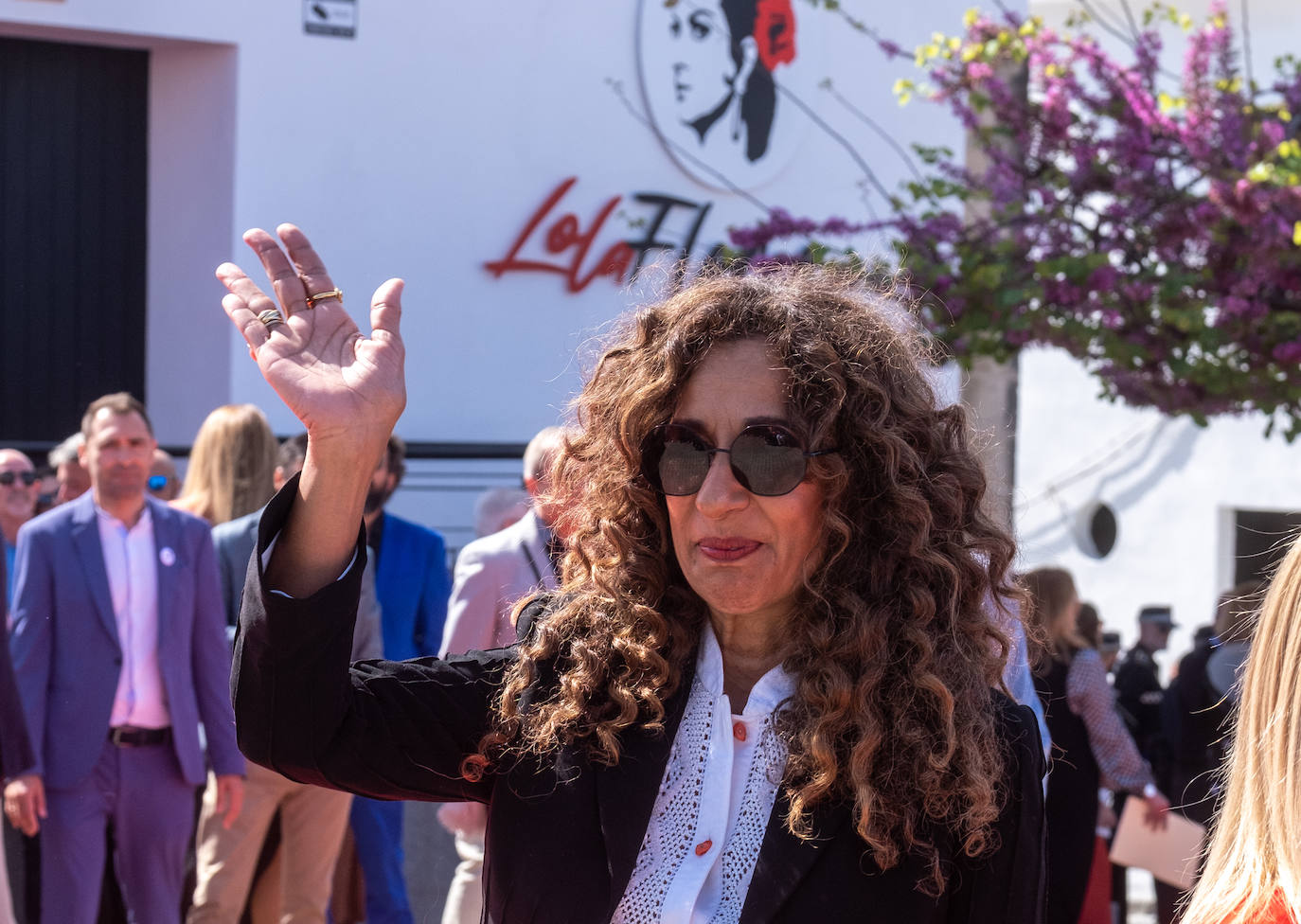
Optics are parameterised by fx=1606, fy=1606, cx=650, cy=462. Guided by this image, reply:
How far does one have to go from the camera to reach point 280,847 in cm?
604

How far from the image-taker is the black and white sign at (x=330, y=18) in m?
9.78

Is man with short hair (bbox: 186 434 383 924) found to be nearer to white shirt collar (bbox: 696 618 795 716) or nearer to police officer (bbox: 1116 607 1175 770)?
white shirt collar (bbox: 696 618 795 716)

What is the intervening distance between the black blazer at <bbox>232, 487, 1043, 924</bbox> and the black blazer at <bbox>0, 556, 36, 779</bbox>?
2.48 metres

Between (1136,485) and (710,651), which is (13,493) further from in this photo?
(1136,485)

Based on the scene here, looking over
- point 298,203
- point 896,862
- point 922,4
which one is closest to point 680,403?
point 896,862

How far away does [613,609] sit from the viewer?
8.05 ft

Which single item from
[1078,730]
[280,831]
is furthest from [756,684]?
[1078,730]

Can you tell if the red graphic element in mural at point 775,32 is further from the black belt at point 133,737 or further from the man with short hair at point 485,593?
the black belt at point 133,737

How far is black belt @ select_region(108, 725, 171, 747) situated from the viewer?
5.43 metres

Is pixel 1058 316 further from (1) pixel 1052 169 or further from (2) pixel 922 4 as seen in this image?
(2) pixel 922 4

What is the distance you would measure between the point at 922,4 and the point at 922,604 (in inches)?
415

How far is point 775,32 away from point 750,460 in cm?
977

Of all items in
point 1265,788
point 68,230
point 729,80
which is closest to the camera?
point 1265,788

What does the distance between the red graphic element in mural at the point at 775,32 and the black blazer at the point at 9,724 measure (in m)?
8.09
